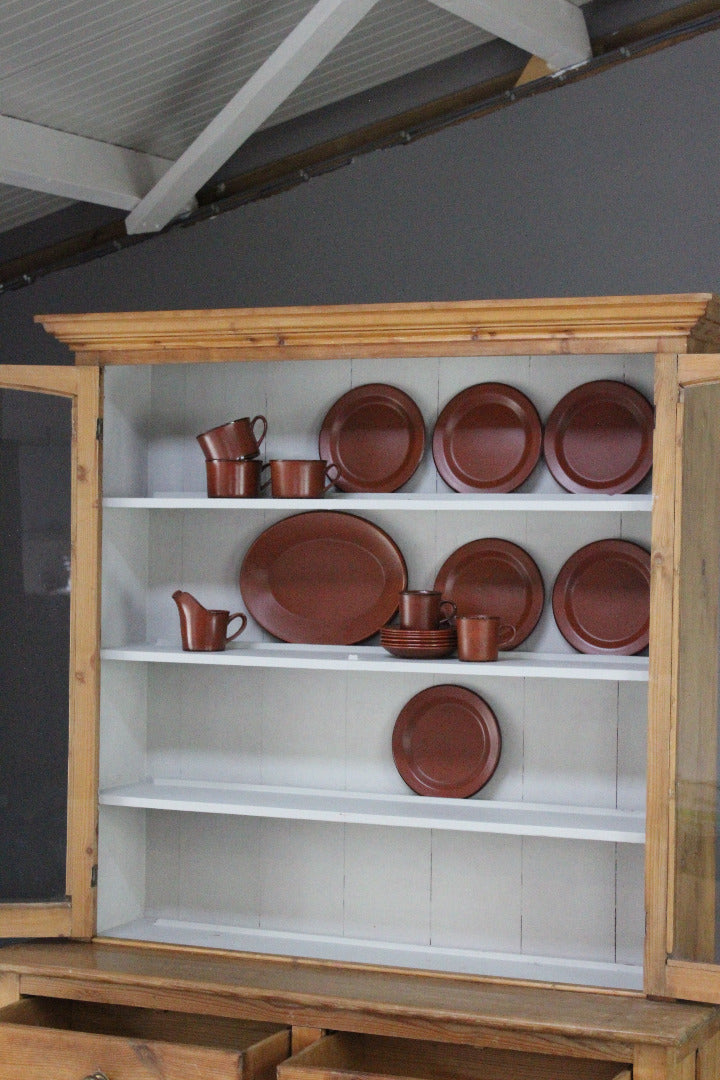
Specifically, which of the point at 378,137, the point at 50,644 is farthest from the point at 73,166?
the point at 50,644

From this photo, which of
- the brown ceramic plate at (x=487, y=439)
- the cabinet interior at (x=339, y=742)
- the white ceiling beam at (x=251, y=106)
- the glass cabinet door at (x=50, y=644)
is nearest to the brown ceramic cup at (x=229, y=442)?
the cabinet interior at (x=339, y=742)

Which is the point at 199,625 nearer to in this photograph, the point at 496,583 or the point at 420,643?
the point at 420,643

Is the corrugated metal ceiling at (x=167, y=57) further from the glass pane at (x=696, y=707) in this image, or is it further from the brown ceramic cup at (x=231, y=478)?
the glass pane at (x=696, y=707)

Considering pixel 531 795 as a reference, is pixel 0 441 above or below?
above

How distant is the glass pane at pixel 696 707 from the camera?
2396 mm

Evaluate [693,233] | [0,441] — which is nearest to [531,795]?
[0,441]

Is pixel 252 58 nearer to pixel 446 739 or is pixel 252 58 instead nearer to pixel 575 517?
pixel 575 517

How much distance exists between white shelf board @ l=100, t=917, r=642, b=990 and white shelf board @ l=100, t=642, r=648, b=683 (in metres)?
0.58

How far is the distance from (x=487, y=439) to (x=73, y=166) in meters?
1.79

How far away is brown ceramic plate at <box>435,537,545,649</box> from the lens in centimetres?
281

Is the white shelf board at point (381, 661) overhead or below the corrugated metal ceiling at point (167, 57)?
below

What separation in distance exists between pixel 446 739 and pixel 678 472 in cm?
81

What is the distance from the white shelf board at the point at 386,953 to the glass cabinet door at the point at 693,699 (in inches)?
8.3

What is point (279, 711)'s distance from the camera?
118 inches
